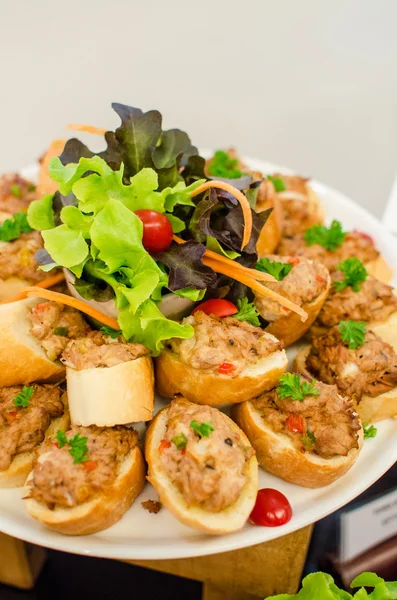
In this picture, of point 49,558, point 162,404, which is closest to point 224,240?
point 162,404

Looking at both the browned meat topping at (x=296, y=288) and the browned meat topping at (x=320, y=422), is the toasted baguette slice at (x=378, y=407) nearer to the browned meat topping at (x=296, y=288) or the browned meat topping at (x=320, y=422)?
the browned meat topping at (x=320, y=422)

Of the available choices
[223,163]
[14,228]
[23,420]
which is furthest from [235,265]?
[223,163]

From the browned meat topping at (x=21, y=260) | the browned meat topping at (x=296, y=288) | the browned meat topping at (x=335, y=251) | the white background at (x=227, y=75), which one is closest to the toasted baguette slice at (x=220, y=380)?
the browned meat topping at (x=296, y=288)

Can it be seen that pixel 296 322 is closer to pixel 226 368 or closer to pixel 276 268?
pixel 276 268

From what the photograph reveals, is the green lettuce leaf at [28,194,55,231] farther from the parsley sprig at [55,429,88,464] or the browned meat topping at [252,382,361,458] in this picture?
the browned meat topping at [252,382,361,458]

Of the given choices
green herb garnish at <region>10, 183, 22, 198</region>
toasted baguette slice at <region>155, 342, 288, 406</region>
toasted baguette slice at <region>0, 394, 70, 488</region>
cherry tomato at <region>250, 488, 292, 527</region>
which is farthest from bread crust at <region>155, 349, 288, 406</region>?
green herb garnish at <region>10, 183, 22, 198</region>
